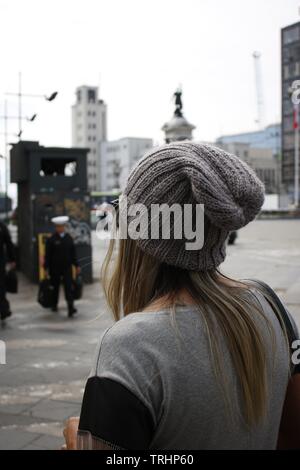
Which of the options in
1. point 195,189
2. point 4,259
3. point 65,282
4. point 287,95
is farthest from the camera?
point 287,95

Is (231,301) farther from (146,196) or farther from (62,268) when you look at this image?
(62,268)

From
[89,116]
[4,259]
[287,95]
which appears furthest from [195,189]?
[89,116]

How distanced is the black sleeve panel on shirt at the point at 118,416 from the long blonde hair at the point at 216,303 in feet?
0.62

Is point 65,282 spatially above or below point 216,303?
below

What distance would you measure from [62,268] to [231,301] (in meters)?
8.17

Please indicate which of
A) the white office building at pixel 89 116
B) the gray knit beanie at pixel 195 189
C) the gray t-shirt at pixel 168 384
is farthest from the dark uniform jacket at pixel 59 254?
the white office building at pixel 89 116

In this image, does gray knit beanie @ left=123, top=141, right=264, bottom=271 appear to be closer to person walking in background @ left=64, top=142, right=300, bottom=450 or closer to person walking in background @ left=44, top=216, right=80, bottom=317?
person walking in background @ left=64, top=142, right=300, bottom=450

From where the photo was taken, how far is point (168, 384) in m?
1.08

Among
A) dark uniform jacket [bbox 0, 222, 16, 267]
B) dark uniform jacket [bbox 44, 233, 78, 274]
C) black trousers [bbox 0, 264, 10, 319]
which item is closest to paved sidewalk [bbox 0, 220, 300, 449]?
black trousers [bbox 0, 264, 10, 319]

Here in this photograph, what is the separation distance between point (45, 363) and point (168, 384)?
5342 millimetres

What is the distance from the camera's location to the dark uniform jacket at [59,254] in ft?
30.2

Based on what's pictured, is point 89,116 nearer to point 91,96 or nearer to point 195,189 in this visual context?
point 91,96

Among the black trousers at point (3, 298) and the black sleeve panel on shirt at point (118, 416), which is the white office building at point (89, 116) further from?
the black sleeve panel on shirt at point (118, 416)

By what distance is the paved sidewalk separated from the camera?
431 centimetres
